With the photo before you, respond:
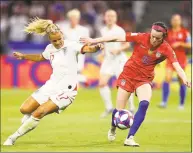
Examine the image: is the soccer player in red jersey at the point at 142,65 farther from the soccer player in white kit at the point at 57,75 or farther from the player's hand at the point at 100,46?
the soccer player in white kit at the point at 57,75

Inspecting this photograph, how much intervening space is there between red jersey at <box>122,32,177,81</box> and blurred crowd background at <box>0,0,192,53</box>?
16.2 m

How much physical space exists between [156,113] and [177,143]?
6.04 m

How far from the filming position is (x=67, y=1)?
102 ft

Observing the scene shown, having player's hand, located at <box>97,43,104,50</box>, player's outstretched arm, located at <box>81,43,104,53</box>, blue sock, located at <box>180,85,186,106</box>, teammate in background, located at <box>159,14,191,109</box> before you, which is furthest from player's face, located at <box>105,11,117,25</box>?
player's hand, located at <box>97,43,104,50</box>

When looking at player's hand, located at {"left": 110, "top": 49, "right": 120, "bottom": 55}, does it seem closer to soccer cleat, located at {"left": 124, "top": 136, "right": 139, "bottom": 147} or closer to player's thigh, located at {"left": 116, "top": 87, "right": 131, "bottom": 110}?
player's thigh, located at {"left": 116, "top": 87, "right": 131, "bottom": 110}

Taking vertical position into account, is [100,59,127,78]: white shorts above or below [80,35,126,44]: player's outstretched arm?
below

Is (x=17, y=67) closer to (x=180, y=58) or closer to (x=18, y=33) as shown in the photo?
(x=18, y=33)

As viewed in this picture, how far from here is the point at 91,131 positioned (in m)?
14.9

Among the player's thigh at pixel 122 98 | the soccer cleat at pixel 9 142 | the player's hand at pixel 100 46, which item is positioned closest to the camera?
the player's hand at pixel 100 46

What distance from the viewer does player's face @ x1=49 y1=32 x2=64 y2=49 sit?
12.5 m

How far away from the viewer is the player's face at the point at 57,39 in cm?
1245

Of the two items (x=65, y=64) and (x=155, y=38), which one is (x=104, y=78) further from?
(x=155, y=38)

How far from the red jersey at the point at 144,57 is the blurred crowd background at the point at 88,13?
16184mm

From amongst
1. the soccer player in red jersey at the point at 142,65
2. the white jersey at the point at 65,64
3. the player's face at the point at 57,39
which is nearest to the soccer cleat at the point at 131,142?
the soccer player in red jersey at the point at 142,65
